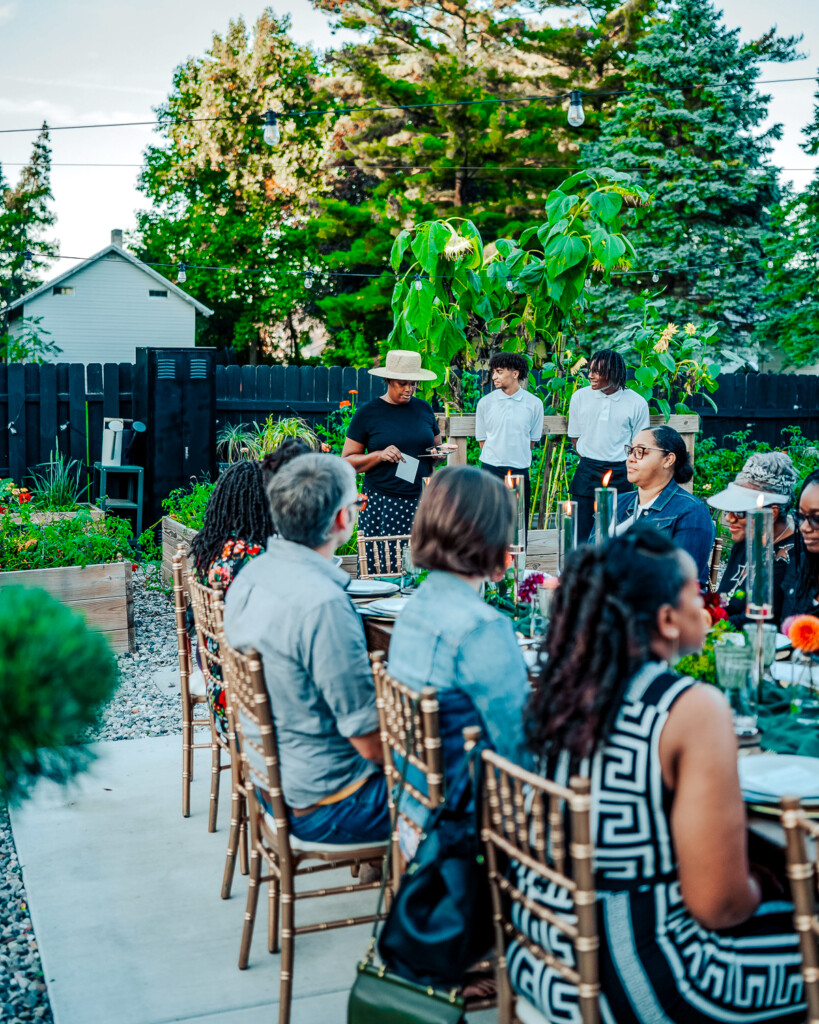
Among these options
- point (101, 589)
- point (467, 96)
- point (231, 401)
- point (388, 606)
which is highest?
point (467, 96)

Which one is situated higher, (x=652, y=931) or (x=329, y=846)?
(x=652, y=931)

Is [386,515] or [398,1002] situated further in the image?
[386,515]

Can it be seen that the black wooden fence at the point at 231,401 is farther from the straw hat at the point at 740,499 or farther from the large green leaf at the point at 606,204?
the straw hat at the point at 740,499

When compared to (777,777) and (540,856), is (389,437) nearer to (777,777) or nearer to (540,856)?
(777,777)

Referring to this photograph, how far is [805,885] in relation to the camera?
1279 millimetres

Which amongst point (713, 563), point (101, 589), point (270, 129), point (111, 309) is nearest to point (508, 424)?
point (713, 563)

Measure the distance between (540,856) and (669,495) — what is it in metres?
2.46

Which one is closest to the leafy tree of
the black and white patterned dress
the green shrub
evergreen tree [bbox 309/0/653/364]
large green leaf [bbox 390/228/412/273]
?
evergreen tree [bbox 309/0/653/364]

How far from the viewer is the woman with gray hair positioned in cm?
311

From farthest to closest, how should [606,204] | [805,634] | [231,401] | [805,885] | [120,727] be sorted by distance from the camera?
[231,401], [606,204], [120,727], [805,634], [805,885]

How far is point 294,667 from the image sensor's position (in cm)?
206

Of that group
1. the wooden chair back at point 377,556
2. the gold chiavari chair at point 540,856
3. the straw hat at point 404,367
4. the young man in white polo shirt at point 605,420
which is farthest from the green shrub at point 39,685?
the young man in white polo shirt at point 605,420

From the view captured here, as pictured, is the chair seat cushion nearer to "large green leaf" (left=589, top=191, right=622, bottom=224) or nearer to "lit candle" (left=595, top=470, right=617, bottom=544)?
"lit candle" (left=595, top=470, right=617, bottom=544)

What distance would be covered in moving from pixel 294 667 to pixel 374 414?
298 centimetres
